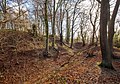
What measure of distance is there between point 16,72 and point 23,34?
11.4 metres

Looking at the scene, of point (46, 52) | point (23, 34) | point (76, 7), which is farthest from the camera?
point (76, 7)

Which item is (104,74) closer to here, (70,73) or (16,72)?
(70,73)

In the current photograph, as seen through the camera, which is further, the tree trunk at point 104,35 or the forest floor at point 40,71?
the tree trunk at point 104,35

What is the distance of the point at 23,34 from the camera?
2239 centimetres

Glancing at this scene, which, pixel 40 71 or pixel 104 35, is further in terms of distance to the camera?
pixel 40 71

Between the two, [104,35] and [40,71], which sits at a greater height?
[104,35]

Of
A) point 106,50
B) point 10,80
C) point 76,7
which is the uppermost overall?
point 76,7

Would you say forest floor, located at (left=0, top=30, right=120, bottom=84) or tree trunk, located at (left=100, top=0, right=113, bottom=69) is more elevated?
tree trunk, located at (left=100, top=0, right=113, bottom=69)

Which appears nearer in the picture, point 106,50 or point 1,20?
point 1,20

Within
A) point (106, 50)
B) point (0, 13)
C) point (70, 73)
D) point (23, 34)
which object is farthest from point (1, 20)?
point (23, 34)

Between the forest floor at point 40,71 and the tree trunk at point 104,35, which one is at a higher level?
the tree trunk at point 104,35

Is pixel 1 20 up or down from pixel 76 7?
down

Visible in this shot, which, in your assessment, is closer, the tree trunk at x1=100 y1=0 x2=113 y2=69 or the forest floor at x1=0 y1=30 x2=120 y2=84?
the forest floor at x1=0 y1=30 x2=120 y2=84

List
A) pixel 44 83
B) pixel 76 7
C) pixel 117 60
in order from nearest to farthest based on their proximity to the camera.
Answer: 1. pixel 44 83
2. pixel 117 60
3. pixel 76 7
